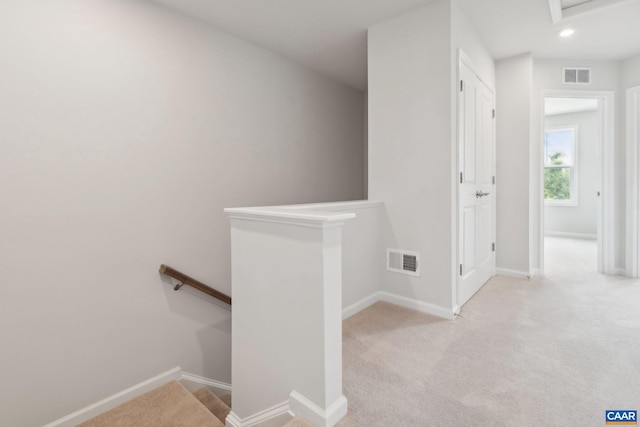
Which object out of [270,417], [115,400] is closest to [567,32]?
[270,417]

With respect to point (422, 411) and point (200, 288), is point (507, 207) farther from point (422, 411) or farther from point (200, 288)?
point (200, 288)

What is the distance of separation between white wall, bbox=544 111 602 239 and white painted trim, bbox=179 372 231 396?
7.36 m

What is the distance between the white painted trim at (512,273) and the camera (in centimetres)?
336

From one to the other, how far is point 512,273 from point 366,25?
313 cm

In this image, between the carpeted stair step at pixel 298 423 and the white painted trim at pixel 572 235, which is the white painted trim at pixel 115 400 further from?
the white painted trim at pixel 572 235

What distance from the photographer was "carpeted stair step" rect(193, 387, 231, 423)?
8.03ft

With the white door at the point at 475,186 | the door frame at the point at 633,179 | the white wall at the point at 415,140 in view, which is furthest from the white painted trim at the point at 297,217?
the door frame at the point at 633,179

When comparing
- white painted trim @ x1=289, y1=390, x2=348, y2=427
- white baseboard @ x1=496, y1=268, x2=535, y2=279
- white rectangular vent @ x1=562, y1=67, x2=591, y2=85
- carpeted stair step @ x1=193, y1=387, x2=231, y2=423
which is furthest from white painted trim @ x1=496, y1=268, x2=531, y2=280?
carpeted stair step @ x1=193, y1=387, x2=231, y2=423

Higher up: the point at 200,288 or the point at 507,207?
the point at 507,207

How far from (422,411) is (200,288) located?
192 cm

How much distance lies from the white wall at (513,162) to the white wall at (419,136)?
0.95 meters

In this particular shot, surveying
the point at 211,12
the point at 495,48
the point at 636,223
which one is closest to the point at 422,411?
the point at 211,12

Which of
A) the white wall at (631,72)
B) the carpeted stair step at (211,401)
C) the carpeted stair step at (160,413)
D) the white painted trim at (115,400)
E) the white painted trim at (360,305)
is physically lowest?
the carpeted stair step at (211,401)

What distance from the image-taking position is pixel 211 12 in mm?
2477
